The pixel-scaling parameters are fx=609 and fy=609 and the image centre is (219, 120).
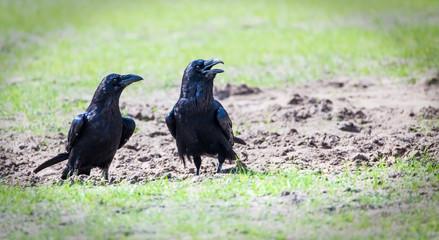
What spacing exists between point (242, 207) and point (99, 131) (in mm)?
2241

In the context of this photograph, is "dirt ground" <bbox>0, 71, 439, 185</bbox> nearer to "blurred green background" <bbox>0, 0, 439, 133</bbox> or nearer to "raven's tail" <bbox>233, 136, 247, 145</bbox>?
"raven's tail" <bbox>233, 136, 247, 145</bbox>

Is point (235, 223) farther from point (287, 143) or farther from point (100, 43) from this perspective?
point (100, 43)

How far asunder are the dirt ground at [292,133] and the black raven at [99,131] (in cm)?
39

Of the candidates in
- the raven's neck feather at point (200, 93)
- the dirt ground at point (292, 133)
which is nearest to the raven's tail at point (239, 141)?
the dirt ground at point (292, 133)

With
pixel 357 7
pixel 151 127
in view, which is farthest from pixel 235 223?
pixel 357 7

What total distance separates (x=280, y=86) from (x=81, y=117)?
5.32m

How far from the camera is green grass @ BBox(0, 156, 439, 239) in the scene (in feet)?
17.1

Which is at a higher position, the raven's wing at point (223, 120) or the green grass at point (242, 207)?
the raven's wing at point (223, 120)

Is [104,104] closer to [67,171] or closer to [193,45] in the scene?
[67,171]

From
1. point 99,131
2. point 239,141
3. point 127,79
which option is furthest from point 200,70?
point 99,131

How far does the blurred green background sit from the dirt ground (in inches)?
27.5

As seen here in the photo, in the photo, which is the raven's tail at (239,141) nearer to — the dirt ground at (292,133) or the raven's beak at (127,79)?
the dirt ground at (292,133)

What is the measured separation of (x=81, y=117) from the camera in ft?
23.7

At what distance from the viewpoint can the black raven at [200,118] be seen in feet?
23.7
